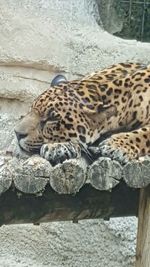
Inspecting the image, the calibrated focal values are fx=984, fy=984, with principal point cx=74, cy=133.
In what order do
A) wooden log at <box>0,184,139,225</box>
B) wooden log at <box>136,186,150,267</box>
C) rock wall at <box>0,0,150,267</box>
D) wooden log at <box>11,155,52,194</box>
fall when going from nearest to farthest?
wooden log at <box>11,155,52,194</box>
wooden log at <box>0,184,139,225</box>
wooden log at <box>136,186,150,267</box>
rock wall at <box>0,0,150,267</box>

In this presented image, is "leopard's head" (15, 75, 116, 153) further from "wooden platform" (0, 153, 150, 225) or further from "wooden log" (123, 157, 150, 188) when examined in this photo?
"wooden log" (123, 157, 150, 188)

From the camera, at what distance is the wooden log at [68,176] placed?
134 inches

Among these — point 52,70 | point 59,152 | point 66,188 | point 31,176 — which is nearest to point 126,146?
point 59,152

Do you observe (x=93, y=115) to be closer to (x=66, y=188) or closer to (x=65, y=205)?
(x=65, y=205)

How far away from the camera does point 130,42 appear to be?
5.97 m

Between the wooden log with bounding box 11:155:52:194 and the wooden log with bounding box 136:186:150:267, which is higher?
the wooden log with bounding box 11:155:52:194

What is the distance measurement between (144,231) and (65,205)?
1.18 feet

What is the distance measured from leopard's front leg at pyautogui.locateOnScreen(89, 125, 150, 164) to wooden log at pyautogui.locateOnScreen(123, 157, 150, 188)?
0.10 meters

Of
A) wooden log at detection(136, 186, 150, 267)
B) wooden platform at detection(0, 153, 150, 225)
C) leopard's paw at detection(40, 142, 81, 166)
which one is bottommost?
wooden log at detection(136, 186, 150, 267)

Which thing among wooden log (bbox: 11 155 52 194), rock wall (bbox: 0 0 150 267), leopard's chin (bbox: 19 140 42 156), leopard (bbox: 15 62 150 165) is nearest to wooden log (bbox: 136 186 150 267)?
leopard (bbox: 15 62 150 165)

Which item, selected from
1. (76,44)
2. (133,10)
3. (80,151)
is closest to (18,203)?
(80,151)

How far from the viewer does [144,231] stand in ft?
12.9

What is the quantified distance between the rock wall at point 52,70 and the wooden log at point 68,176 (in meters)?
2.18

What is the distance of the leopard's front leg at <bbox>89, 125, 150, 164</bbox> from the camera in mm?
3646
